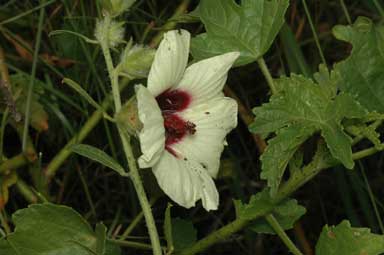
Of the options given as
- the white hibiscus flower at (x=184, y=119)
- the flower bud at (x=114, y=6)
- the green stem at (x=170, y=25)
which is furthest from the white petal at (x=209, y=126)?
the green stem at (x=170, y=25)

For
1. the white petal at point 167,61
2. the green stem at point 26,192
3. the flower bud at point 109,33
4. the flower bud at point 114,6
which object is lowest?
the green stem at point 26,192

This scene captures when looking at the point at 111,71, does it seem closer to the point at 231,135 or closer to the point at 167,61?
the point at 167,61

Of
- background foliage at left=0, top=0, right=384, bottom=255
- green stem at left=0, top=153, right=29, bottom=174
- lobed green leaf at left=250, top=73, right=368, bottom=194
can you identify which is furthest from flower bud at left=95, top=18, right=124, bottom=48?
green stem at left=0, top=153, right=29, bottom=174

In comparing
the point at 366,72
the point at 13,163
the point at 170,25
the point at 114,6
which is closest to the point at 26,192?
the point at 13,163

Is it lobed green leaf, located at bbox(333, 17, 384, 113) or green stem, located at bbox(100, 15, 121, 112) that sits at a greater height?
green stem, located at bbox(100, 15, 121, 112)

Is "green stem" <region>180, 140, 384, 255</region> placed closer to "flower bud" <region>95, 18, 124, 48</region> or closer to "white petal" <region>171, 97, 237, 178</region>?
"white petal" <region>171, 97, 237, 178</region>

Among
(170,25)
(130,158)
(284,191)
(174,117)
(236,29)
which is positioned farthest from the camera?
(170,25)

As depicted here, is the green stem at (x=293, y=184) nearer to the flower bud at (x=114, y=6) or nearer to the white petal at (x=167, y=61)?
the white petal at (x=167, y=61)
